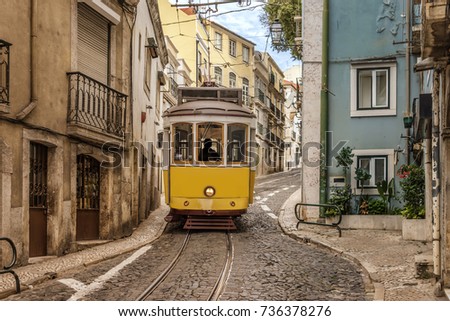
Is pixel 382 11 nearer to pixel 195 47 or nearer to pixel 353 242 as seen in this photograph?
pixel 353 242

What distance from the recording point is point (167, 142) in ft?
49.8

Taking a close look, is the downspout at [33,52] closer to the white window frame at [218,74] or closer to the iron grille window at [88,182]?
the iron grille window at [88,182]

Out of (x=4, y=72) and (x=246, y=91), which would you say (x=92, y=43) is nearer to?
(x=4, y=72)

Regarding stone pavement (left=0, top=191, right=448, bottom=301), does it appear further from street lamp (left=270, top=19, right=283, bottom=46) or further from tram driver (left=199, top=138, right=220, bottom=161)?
street lamp (left=270, top=19, right=283, bottom=46)

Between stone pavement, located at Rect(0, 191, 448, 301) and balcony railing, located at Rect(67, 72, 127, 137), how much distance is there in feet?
8.25

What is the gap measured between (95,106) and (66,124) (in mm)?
1360

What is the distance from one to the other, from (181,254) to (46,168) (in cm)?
299

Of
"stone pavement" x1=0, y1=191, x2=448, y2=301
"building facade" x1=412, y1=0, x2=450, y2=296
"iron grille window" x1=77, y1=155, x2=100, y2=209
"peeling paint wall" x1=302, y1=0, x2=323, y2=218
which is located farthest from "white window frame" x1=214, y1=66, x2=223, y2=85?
"building facade" x1=412, y1=0, x2=450, y2=296

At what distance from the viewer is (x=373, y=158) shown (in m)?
16.2

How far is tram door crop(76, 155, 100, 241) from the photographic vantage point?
42.9 ft

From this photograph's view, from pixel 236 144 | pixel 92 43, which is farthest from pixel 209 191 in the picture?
pixel 92 43

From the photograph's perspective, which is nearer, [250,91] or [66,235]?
[66,235]

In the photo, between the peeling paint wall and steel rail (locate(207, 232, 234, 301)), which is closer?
steel rail (locate(207, 232, 234, 301))

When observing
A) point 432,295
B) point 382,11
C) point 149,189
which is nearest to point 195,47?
point 149,189
